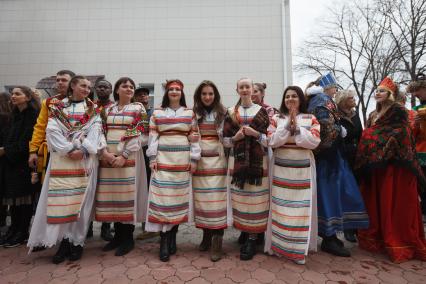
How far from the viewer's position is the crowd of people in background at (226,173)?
7.73 ft

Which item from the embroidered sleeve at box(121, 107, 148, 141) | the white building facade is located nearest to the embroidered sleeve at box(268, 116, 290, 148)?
the embroidered sleeve at box(121, 107, 148, 141)

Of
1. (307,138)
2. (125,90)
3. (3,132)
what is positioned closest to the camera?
(307,138)

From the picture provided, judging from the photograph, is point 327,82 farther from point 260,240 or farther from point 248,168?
point 260,240

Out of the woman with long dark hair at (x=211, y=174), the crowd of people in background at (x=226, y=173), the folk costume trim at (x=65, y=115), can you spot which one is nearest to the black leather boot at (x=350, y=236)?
the crowd of people in background at (x=226, y=173)

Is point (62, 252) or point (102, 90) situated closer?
point (62, 252)

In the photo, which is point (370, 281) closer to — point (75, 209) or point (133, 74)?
point (75, 209)

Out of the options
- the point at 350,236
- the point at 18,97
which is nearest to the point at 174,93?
the point at 18,97

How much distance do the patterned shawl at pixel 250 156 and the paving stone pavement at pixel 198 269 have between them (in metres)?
0.81

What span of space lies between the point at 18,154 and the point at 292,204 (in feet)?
10.5

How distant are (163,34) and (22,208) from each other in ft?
21.9

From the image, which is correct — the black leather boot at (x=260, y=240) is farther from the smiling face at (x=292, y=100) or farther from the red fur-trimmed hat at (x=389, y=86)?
the red fur-trimmed hat at (x=389, y=86)

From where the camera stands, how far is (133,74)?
7930mm

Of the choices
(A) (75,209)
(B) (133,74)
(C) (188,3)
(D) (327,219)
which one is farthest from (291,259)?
(C) (188,3)

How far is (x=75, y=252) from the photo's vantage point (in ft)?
8.10
